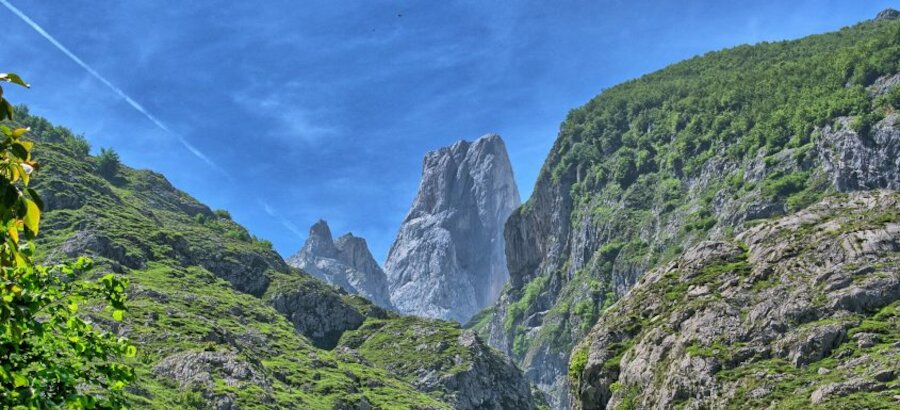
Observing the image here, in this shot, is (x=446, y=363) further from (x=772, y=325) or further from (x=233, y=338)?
(x=772, y=325)

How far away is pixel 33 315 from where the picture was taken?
1384cm

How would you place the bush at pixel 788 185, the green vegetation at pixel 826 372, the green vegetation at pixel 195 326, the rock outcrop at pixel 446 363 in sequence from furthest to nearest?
the rock outcrop at pixel 446 363
the bush at pixel 788 185
the green vegetation at pixel 195 326
the green vegetation at pixel 826 372

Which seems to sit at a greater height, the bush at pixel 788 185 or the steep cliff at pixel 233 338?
the bush at pixel 788 185

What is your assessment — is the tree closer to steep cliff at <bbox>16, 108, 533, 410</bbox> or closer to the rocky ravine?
the rocky ravine

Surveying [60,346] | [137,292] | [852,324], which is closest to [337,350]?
[137,292]

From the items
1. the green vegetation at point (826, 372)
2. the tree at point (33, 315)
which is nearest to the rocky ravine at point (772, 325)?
the green vegetation at point (826, 372)

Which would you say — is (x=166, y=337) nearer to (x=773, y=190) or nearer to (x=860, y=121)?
(x=773, y=190)

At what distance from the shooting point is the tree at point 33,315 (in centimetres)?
948

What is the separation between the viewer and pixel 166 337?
364ft

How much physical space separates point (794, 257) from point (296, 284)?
15430 cm

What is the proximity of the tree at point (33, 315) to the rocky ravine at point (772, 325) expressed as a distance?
4235cm

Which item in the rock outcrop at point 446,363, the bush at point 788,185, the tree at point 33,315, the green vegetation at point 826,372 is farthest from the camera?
the rock outcrop at point 446,363

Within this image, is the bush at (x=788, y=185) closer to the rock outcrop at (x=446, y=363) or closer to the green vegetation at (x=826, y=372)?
the rock outcrop at (x=446, y=363)

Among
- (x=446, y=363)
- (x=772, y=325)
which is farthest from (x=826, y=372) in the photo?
(x=446, y=363)
